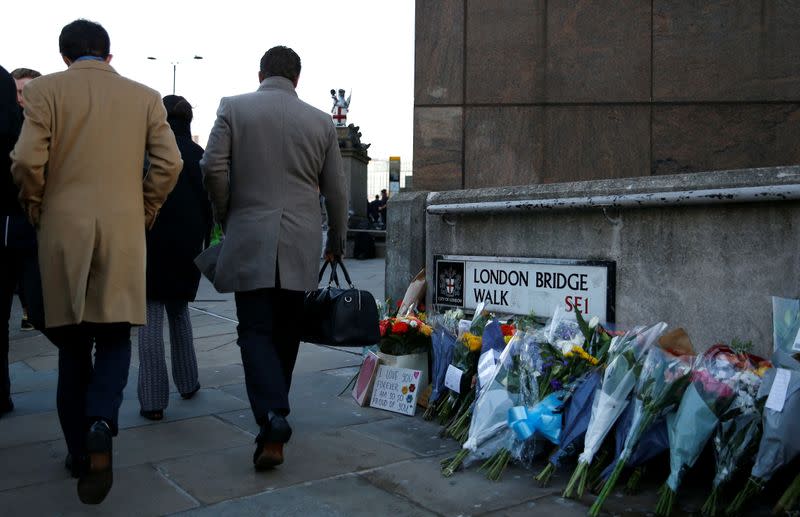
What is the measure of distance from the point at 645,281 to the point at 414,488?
1686 mm

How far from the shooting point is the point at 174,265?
464 centimetres

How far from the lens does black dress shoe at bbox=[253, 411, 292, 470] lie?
3445 mm

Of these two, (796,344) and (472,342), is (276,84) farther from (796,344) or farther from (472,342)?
(796,344)

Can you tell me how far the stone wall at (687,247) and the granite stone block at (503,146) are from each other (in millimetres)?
959

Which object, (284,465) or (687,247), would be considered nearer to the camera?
(284,465)

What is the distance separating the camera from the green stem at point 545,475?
3.41 metres

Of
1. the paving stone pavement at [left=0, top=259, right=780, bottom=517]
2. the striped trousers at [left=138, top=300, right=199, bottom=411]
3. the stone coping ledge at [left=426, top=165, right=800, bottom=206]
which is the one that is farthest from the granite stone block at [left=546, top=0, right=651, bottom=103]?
the striped trousers at [left=138, top=300, right=199, bottom=411]

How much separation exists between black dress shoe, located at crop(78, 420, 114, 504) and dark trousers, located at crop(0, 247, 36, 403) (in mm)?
1165

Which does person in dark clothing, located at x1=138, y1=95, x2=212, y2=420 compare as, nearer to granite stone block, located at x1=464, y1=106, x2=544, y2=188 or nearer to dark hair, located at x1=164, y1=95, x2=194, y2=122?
dark hair, located at x1=164, y1=95, x2=194, y2=122

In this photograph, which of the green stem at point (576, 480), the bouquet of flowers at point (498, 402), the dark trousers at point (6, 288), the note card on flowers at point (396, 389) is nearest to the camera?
the green stem at point (576, 480)

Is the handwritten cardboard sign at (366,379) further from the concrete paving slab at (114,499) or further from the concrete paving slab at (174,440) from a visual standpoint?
the concrete paving slab at (114,499)

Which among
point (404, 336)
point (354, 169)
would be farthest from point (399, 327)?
point (354, 169)

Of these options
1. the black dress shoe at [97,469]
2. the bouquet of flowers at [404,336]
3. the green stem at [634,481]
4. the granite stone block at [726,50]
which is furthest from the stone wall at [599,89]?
the black dress shoe at [97,469]

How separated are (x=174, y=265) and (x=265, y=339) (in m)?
1.21
